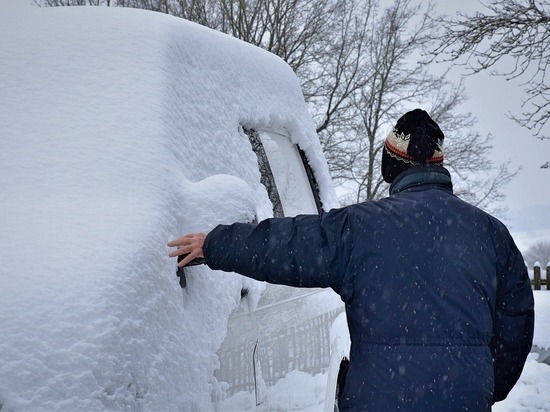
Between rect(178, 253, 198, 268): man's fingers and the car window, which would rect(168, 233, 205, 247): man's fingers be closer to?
rect(178, 253, 198, 268): man's fingers

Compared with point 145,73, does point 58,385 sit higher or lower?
lower

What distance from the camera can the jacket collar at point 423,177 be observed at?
1994 millimetres

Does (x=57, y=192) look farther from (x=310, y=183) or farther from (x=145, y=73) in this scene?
(x=310, y=183)

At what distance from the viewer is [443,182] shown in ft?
6.59

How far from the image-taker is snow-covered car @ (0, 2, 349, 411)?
1433mm

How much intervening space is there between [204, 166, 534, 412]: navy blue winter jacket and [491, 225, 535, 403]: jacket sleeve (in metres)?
0.12

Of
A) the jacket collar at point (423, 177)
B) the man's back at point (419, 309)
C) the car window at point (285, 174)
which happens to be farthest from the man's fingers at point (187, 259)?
the car window at point (285, 174)

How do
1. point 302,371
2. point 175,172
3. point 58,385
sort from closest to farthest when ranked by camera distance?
point 58,385 → point 175,172 → point 302,371

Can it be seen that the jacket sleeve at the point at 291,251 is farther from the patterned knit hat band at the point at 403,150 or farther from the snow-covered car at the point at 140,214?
the patterned knit hat band at the point at 403,150

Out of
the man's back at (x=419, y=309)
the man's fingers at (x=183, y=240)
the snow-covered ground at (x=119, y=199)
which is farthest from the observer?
the man's fingers at (x=183, y=240)

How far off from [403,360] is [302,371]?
0.80 metres

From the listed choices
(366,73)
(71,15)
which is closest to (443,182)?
(71,15)

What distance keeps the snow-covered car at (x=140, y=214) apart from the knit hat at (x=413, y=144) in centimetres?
53

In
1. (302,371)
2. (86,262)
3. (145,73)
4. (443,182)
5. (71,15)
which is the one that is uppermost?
(71,15)
